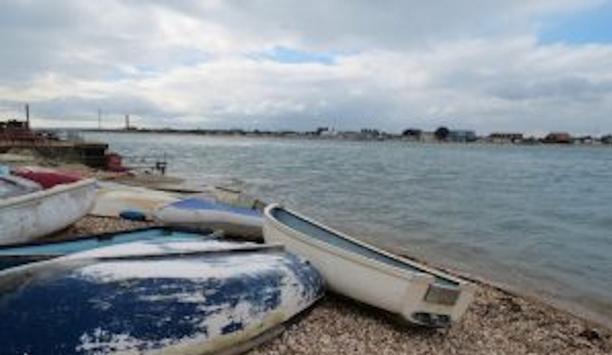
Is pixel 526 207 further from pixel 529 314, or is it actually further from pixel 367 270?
pixel 367 270

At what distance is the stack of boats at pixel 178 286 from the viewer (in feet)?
19.0

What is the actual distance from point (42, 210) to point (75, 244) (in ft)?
6.62

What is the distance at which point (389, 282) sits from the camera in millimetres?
8289

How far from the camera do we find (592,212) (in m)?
29.6

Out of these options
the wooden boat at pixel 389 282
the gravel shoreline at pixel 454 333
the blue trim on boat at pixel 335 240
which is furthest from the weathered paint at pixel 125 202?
the wooden boat at pixel 389 282

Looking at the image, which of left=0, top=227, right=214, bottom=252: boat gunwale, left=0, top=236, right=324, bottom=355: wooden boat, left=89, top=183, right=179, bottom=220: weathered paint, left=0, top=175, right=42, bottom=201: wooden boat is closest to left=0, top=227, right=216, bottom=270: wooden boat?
left=0, top=227, right=214, bottom=252: boat gunwale

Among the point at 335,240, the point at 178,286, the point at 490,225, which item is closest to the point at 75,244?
the point at 178,286

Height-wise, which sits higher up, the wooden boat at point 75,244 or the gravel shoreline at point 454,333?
the wooden boat at point 75,244

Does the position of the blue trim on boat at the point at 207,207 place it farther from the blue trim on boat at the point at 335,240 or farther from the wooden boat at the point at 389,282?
the wooden boat at the point at 389,282

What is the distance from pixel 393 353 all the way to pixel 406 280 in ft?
2.79

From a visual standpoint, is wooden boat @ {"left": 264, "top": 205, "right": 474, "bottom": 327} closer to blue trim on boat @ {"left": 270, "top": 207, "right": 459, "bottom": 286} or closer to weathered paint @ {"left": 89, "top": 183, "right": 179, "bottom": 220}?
blue trim on boat @ {"left": 270, "top": 207, "right": 459, "bottom": 286}

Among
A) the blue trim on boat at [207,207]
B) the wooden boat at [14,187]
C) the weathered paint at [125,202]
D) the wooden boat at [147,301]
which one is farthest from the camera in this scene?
the weathered paint at [125,202]

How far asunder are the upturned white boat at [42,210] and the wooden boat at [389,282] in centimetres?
374

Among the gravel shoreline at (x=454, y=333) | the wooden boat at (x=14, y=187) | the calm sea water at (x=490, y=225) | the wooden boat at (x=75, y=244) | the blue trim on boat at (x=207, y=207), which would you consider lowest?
the calm sea water at (x=490, y=225)
